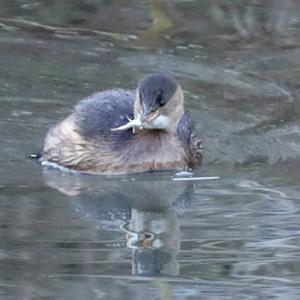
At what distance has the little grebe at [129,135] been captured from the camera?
1058cm

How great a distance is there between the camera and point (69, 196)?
32.2 ft

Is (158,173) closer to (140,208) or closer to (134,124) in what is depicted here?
(134,124)

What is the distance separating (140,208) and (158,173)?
115cm

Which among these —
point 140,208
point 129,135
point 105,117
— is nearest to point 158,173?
point 129,135

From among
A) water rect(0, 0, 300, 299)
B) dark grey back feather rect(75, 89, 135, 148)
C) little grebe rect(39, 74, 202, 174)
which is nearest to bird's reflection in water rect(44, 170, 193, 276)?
water rect(0, 0, 300, 299)

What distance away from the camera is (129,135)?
10820mm

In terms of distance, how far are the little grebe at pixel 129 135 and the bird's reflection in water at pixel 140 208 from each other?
18 centimetres

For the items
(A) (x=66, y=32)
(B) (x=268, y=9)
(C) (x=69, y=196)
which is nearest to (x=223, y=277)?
(C) (x=69, y=196)

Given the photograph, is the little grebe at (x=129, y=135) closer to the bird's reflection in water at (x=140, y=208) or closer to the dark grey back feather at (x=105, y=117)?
the dark grey back feather at (x=105, y=117)

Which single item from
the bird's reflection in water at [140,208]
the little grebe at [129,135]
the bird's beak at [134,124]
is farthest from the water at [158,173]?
the bird's beak at [134,124]

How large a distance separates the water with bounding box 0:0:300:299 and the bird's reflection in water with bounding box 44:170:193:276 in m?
0.01

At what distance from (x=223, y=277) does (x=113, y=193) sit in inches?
92.8

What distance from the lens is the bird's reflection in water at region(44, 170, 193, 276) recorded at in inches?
320

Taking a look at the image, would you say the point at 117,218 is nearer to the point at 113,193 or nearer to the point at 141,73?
the point at 113,193
